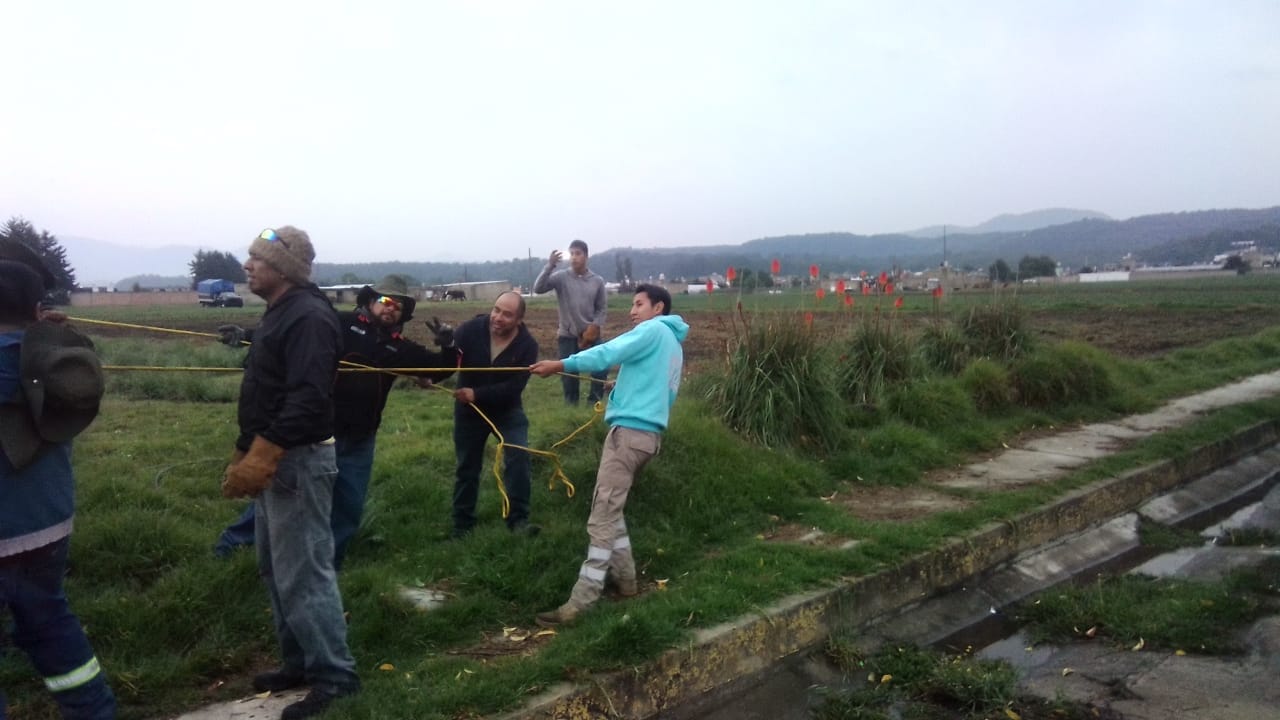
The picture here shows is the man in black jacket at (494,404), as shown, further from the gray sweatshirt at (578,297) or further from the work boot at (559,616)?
the gray sweatshirt at (578,297)

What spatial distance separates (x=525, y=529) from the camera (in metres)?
5.87

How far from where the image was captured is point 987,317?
11.9 metres

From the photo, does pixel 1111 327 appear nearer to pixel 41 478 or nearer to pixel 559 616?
pixel 559 616

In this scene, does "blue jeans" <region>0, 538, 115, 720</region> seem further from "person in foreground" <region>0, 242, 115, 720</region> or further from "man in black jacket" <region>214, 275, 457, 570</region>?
"man in black jacket" <region>214, 275, 457, 570</region>

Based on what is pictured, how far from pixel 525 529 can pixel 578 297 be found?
3.86 m

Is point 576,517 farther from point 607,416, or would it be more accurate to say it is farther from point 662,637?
point 662,637

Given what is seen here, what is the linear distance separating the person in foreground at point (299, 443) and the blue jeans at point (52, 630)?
2.04ft

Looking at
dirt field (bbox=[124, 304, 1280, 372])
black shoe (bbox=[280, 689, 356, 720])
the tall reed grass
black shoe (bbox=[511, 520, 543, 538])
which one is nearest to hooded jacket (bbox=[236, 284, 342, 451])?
black shoe (bbox=[280, 689, 356, 720])

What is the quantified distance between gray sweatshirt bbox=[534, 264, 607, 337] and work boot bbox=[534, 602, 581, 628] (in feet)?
15.3

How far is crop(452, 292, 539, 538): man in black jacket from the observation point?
5.73m

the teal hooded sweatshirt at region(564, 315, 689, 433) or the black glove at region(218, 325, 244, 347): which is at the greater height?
the black glove at region(218, 325, 244, 347)

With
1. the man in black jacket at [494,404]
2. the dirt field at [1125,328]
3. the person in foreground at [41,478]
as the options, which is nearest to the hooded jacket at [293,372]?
the person in foreground at [41,478]

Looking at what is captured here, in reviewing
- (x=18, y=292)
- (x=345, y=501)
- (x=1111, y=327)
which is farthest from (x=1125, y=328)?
(x=18, y=292)

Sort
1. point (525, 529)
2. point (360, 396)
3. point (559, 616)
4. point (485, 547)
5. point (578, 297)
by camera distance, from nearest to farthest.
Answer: point (559, 616) < point (360, 396) < point (485, 547) < point (525, 529) < point (578, 297)
